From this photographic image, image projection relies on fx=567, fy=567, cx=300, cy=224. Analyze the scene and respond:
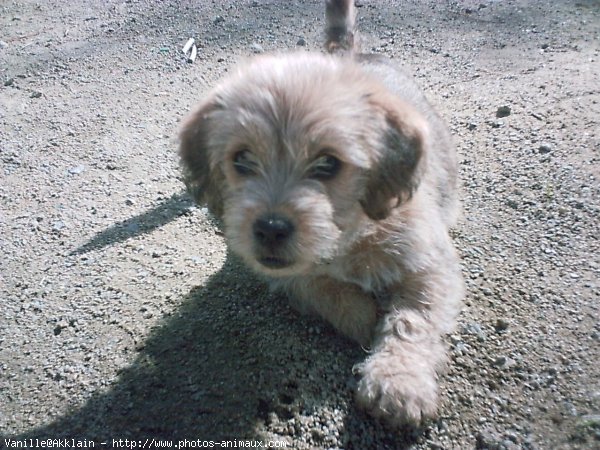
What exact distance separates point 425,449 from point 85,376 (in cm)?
171

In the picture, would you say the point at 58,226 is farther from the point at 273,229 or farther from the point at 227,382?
the point at 273,229

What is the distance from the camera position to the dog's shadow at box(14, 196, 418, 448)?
255 centimetres

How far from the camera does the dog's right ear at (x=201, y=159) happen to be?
10.0ft

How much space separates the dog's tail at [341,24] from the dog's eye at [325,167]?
7.86ft

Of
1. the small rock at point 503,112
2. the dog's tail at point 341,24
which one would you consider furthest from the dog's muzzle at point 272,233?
the small rock at point 503,112

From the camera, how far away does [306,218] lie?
8.62ft

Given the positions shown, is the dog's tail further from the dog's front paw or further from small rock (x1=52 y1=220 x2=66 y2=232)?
the dog's front paw

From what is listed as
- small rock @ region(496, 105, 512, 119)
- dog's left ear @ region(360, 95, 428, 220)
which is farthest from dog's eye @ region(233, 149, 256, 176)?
small rock @ region(496, 105, 512, 119)

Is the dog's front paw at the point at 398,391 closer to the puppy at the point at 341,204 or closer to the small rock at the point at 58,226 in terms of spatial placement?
the puppy at the point at 341,204

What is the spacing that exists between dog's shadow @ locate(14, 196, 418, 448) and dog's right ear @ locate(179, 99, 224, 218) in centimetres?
63

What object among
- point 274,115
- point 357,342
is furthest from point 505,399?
point 274,115

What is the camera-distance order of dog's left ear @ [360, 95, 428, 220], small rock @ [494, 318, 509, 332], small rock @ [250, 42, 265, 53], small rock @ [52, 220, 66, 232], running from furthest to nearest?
small rock @ [250, 42, 265, 53] < small rock @ [52, 220, 66, 232] < small rock @ [494, 318, 509, 332] < dog's left ear @ [360, 95, 428, 220]

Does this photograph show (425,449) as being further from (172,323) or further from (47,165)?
(47,165)

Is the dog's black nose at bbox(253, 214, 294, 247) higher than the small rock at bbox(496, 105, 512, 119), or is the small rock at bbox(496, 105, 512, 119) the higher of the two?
the dog's black nose at bbox(253, 214, 294, 247)
